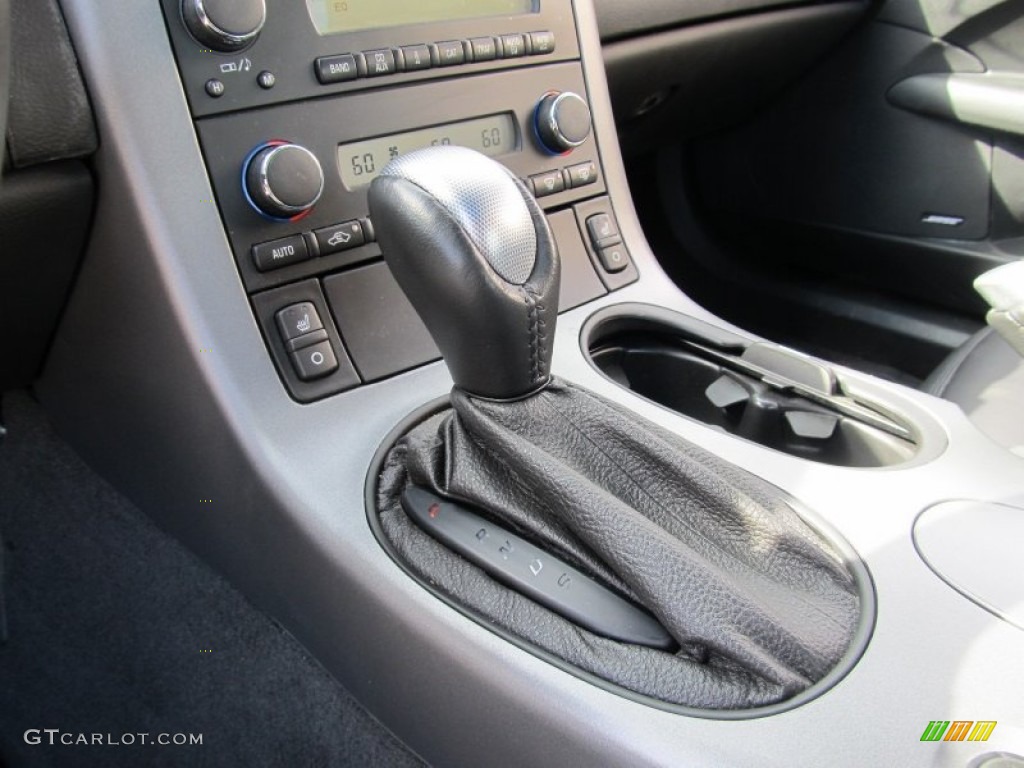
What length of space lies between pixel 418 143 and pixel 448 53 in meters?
0.08

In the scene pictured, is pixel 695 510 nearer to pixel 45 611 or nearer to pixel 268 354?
pixel 268 354

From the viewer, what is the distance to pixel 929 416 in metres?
0.76

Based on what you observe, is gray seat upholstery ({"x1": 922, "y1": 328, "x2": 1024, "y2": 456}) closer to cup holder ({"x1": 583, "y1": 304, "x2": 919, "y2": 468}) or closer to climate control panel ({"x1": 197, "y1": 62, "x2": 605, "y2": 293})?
cup holder ({"x1": 583, "y1": 304, "x2": 919, "y2": 468})

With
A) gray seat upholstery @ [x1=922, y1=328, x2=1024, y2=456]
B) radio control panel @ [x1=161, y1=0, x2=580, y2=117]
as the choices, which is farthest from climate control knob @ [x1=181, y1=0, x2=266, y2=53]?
gray seat upholstery @ [x1=922, y1=328, x2=1024, y2=456]

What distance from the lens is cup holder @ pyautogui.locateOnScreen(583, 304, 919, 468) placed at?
0.78 m

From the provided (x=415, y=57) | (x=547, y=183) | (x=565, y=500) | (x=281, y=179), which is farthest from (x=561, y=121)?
(x=565, y=500)

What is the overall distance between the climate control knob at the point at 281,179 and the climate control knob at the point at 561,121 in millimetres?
259

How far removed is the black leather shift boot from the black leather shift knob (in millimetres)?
46

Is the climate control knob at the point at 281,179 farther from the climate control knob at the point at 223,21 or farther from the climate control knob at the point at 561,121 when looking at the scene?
the climate control knob at the point at 561,121

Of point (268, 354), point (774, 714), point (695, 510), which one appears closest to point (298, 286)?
point (268, 354)

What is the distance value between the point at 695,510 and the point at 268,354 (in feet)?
1.13

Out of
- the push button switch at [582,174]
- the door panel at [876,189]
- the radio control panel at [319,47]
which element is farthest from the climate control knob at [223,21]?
the door panel at [876,189]

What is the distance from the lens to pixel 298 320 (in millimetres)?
708

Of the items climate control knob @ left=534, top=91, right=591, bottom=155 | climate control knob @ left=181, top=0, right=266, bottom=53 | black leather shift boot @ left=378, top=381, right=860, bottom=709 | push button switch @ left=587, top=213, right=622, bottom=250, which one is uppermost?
climate control knob @ left=181, top=0, right=266, bottom=53
